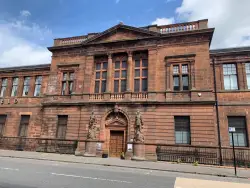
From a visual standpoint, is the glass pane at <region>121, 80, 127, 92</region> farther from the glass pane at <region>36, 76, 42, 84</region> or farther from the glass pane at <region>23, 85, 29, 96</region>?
the glass pane at <region>23, 85, 29, 96</region>

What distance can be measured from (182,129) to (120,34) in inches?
453

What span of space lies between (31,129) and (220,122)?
19475mm

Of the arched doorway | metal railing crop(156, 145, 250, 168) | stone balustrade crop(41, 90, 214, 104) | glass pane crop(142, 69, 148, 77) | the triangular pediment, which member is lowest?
metal railing crop(156, 145, 250, 168)

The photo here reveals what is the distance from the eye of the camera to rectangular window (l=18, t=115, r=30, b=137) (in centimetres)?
2151

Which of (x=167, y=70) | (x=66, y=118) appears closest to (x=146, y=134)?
(x=167, y=70)

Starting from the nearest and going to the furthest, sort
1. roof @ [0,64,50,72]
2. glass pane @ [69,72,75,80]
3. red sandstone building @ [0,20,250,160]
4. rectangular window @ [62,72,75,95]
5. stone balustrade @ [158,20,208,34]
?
red sandstone building @ [0,20,250,160] < stone balustrade @ [158,20,208,34] < rectangular window @ [62,72,75,95] < glass pane @ [69,72,75,80] < roof @ [0,64,50,72]

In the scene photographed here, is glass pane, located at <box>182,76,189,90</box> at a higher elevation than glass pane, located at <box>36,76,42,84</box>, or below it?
below

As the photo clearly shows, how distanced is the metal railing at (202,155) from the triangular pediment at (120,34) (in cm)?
1106

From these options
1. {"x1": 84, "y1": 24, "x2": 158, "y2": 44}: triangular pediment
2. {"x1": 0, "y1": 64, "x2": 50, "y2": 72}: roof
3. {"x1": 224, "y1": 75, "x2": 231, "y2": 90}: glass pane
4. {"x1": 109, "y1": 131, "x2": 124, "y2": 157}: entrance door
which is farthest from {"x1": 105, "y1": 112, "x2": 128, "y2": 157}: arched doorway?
{"x1": 0, "y1": 64, "x2": 50, "y2": 72}: roof

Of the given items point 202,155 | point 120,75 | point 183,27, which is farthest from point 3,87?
point 202,155

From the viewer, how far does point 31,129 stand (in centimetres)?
2100

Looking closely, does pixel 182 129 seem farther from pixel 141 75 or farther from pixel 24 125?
pixel 24 125

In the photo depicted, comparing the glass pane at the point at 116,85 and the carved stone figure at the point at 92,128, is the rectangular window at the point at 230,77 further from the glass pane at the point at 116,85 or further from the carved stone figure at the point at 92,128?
the carved stone figure at the point at 92,128

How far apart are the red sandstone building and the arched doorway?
0.09 m
